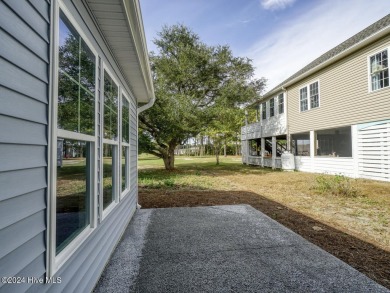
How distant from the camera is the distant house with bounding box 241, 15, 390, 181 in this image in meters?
8.38

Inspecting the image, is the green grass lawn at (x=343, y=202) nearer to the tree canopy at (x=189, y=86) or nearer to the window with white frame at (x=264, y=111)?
the tree canopy at (x=189, y=86)

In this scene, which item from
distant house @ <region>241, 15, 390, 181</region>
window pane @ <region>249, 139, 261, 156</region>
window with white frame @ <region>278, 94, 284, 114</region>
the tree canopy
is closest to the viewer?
distant house @ <region>241, 15, 390, 181</region>

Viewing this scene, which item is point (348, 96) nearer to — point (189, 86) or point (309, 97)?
point (309, 97)

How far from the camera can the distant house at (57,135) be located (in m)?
1.05

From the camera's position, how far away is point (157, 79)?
568 inches

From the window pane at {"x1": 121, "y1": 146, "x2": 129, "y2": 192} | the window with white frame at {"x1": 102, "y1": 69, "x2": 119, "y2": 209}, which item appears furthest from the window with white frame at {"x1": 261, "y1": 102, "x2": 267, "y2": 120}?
the window with white frame at {"x1": 102, "y1": 69, "x2": 119, "y2": 209}

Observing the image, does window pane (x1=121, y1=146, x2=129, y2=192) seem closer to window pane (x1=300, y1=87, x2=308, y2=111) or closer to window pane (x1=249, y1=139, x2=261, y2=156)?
window pane (x1=300, y1=87, x2=308, y2=111)

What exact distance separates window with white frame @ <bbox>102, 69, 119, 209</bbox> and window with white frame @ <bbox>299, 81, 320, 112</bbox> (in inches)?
A: 461

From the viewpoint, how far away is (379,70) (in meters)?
8.41

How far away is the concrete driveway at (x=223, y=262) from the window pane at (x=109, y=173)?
825 millimetres

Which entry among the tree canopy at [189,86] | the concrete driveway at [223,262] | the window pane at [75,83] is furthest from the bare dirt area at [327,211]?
the tree canopy at [189,86]

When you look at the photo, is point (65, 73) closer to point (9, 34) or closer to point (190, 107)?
point (9, 34)

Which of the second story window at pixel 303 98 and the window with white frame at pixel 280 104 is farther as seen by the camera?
the window with white frame at pixel 280 104

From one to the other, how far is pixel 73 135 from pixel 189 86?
1459 centimetres
